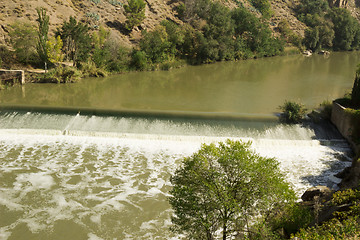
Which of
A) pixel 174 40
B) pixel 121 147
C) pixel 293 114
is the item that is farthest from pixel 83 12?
pixel 293 114

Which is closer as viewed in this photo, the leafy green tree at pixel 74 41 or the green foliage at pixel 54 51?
the green foliage at pixel 54 51

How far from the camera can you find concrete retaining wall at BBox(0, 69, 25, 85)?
80.8 feet

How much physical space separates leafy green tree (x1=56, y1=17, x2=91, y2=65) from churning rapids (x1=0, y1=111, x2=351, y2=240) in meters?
14.3

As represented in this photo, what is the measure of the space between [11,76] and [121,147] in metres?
15.8

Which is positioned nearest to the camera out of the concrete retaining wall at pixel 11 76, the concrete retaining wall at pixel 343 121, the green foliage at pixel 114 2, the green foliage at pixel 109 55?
the concrete retaining wall at pixel 343 121

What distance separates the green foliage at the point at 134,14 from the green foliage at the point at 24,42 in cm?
1360

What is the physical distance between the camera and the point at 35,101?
21109 millimetres

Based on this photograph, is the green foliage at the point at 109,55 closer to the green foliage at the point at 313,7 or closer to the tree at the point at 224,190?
the tree at the point at 224,190

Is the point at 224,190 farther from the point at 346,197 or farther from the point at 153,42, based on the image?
the point at 153,42

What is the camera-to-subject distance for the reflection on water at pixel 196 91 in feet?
67.5

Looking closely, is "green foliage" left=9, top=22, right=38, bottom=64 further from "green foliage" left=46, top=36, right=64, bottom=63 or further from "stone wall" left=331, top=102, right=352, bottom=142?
"stone wall" left=331, top=102, right=352, bottom=142

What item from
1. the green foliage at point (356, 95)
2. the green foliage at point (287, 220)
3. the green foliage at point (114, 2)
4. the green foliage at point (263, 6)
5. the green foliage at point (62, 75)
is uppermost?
the green foliage at point (263, 6)

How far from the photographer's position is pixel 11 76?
82.3 feet

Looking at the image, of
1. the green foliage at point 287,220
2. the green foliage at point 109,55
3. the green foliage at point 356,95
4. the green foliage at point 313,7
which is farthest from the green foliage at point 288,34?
the green foliage at point 287,220
